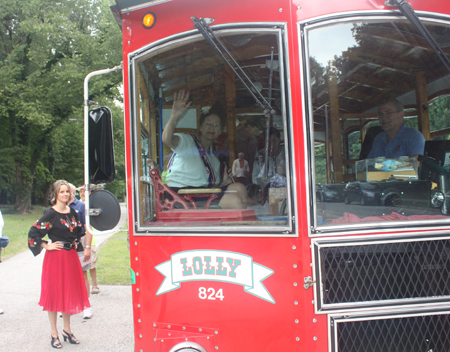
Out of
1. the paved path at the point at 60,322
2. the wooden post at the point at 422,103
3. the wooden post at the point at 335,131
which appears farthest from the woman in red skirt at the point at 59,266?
the wooden post at the point at 422,103

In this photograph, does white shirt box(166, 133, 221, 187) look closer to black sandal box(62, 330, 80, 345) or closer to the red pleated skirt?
the red pleated skirt

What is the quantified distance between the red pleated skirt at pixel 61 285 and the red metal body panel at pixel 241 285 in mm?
2377

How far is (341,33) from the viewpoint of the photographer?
1.96m

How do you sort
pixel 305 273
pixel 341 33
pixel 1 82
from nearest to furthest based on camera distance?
pixel 305 273 < pixel 341 33 < pixel 1 82

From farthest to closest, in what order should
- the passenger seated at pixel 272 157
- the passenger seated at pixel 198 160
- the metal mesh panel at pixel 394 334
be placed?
the passenger seated at pixel 198 160 < the passenger seated at pixel 272 157 < the metal mesh panel at pixel 394 334

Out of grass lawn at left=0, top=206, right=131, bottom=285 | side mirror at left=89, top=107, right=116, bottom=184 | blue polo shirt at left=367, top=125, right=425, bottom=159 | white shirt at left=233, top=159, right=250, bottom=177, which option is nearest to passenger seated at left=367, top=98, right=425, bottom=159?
blue polo shirt at left=367, top=125, right=425, bottom=159

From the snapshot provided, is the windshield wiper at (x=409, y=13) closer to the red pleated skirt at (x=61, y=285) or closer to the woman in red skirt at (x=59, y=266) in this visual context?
the woman in red skirt at (x=59, y=266)

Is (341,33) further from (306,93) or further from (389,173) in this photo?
(389,173)

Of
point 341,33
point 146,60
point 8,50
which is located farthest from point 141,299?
point 8,50

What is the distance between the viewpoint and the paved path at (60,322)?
4.15m

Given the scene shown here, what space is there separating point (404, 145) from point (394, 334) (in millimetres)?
1309

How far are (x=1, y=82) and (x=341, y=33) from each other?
71.3 ft

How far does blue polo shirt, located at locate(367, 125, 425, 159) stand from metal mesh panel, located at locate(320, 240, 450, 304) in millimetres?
888

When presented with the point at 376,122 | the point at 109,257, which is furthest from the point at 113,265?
the point at 376,122
